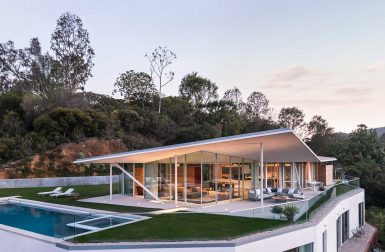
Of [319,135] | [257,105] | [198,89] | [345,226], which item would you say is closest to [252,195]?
[345,226]

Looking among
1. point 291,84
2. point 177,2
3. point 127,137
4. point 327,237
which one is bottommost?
point 327,237

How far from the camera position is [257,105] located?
2440 inches

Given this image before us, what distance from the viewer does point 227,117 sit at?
1921 inches

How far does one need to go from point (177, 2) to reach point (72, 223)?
17468 millimetres

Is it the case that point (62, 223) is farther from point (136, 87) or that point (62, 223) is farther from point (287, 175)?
point (136, 87)

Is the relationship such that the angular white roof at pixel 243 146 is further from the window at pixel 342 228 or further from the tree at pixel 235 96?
the tree at pixel 235 96

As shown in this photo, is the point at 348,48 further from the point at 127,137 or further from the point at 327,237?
the point at 127,137

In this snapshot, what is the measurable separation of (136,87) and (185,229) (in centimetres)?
3837

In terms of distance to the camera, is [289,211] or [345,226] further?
[345,226]

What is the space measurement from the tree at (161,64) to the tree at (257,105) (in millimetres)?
18167

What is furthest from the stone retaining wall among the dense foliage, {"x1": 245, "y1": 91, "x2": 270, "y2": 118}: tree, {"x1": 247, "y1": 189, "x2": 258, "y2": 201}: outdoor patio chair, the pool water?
{"x1": 245, "y1": 91, "x2": 270, "y2": 118}: tree

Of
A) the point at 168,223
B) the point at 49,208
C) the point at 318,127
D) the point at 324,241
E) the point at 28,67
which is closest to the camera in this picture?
the point at 168,223

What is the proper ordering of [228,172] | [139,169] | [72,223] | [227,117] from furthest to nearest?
[227,117], [139,169], [228,172], [72,223]

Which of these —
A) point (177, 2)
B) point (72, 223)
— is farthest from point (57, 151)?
point (72, 223)
